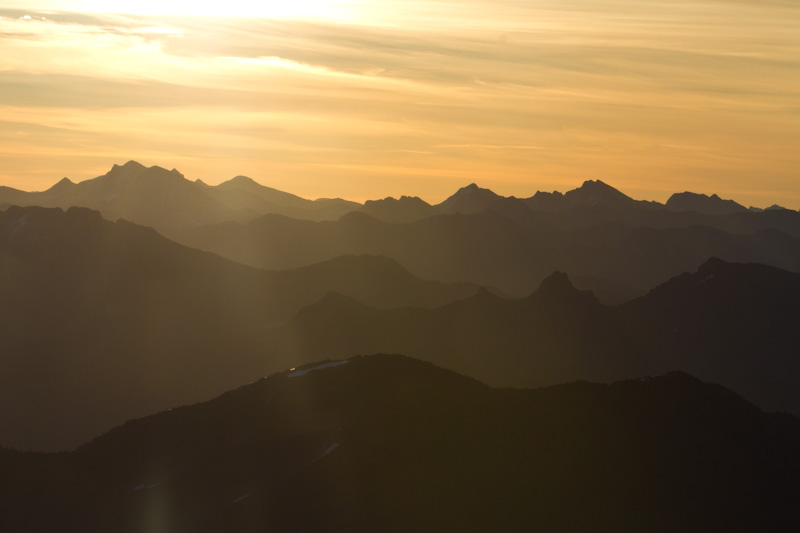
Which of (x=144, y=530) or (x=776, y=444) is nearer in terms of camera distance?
(x=144, y=530)

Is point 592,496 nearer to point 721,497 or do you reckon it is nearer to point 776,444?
point 721,497

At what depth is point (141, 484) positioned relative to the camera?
125375mm

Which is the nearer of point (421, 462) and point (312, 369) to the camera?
point (421, 462)

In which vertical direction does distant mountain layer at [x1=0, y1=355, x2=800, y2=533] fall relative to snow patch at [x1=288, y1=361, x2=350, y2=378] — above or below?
below

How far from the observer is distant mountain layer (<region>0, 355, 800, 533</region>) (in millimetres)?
104812

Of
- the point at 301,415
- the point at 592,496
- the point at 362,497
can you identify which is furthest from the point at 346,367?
the point at 592,496

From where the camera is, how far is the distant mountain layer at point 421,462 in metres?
105

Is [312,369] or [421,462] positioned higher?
[312,369]

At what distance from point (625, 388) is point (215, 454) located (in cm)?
4952

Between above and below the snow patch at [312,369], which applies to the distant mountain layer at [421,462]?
below

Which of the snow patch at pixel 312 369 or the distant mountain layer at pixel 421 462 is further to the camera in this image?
the snow patch at pixel 312 369

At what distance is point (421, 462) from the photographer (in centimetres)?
11106

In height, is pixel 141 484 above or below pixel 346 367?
below

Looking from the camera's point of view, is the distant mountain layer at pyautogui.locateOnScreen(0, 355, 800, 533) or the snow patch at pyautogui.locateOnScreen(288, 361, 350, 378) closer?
the distant mountain layer at pyautogui.locateOnScreen(0, 355, 800, 533)
